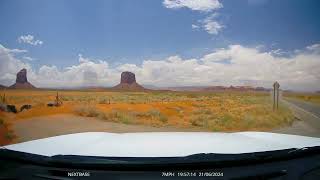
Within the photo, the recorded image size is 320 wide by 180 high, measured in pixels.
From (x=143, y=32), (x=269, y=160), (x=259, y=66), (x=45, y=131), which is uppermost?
(x=143, y=32)

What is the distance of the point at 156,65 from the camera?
17.0 m

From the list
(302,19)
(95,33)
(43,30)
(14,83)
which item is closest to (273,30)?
(302,19)

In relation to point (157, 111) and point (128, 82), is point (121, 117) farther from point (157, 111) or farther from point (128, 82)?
point (128, 82)

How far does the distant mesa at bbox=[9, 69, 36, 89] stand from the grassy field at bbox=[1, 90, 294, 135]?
20 cm

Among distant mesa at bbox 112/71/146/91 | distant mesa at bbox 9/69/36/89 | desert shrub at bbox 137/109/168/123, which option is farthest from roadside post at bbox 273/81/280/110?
distant mesa at bbox 9/69/36/89

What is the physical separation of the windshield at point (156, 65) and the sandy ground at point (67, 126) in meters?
0.04

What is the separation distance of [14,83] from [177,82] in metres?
6.49

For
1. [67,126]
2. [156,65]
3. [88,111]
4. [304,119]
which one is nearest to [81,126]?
[67,126]

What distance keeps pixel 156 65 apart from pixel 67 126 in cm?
415

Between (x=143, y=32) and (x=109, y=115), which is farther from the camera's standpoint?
(x=143, y=32)

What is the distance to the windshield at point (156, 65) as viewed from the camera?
50.3ft

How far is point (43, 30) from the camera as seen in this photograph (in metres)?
15.8

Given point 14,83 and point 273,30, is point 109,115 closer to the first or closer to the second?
point 14,83

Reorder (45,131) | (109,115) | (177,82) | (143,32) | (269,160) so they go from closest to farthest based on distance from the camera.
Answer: (269,160) → (45,131) → (109,115) → (143,32) → (177,82)
